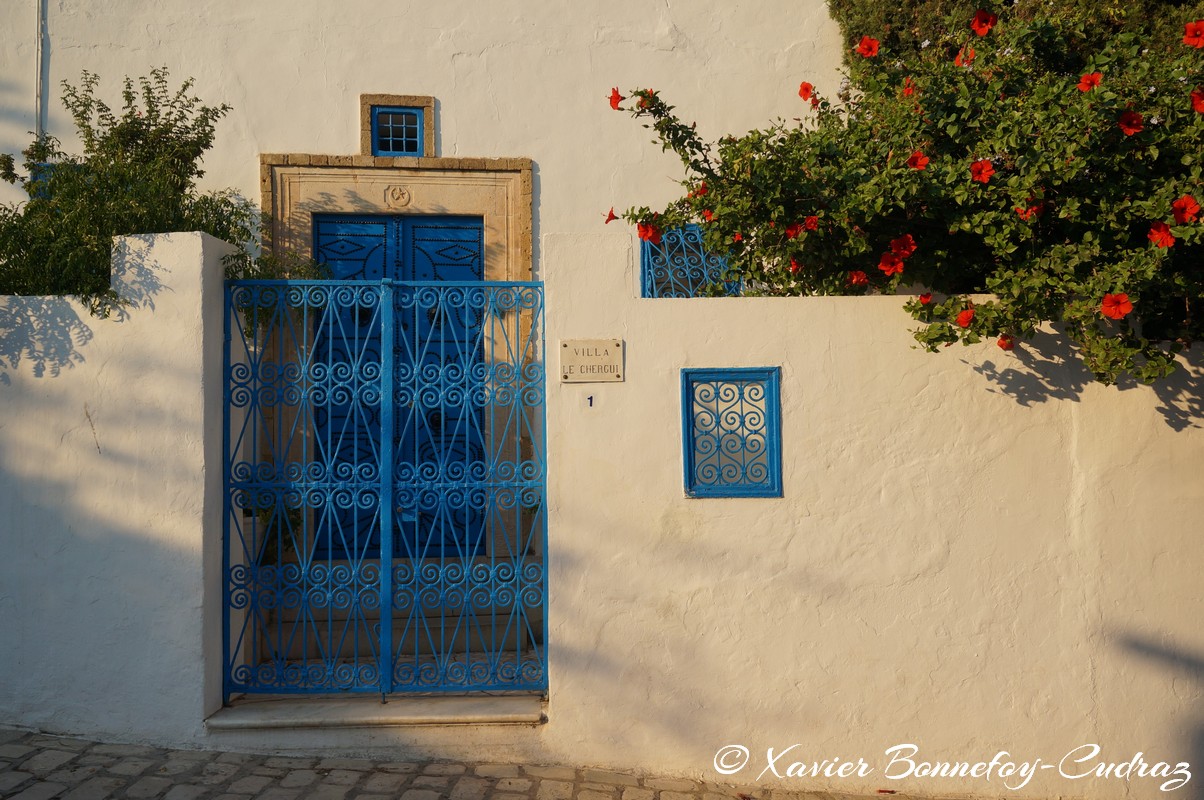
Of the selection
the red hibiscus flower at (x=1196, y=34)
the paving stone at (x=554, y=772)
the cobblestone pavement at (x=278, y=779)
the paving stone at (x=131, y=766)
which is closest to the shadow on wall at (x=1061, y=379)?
the red hibiscus flower at (x=1196, y=34)

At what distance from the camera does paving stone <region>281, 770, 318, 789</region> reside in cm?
375

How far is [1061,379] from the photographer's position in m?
4.09

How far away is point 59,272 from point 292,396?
1.24 m

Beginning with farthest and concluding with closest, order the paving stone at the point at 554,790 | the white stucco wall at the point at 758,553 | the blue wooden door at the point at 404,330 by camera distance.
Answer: the blue wooden door at the point at 404,330, the white stucco wall at the point at 758,553, the paving stone at the point at 554,790

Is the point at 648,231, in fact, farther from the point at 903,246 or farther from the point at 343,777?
the point at 343,777

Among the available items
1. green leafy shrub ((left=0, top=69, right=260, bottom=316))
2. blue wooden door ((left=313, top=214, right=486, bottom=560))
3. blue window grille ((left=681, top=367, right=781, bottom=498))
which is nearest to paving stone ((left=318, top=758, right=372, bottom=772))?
blue wooden door ((left=313, top=214, right=486, bottom=560))

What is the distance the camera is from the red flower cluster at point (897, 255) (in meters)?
3.90

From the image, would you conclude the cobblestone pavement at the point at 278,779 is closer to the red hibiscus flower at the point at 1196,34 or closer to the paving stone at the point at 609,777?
the paving stone at the point at 609,777

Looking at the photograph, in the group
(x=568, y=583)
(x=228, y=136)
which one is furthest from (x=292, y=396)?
(x=228, y=136)

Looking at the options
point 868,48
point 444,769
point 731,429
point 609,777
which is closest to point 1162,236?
point 868,48

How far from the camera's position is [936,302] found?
427cm

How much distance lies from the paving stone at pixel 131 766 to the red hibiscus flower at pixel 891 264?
3.81 m

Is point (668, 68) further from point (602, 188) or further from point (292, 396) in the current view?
point (292, 396)

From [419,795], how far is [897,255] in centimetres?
303
